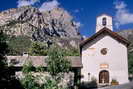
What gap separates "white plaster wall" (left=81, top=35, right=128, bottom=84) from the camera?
24969mm

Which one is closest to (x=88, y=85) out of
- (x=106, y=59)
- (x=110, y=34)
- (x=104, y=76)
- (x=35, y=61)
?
(x=104, y=76)

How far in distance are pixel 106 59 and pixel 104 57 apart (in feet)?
1.11

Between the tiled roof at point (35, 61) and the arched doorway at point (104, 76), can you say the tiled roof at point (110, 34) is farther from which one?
the arched doorway at point (104, 76)

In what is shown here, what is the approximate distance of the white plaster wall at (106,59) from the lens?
25.0 m

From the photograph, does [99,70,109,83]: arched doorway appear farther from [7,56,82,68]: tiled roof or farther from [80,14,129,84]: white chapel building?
[7,56,82,68]: tiled roof

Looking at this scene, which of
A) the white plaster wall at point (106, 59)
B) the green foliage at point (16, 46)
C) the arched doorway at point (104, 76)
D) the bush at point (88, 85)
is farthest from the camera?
the green foliage at point (16, 46)

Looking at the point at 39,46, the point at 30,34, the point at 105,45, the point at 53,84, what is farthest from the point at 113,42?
the point at 30,34

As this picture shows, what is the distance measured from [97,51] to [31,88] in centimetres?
997

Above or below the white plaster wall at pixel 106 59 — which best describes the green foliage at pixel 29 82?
below

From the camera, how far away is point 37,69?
21.2 meters

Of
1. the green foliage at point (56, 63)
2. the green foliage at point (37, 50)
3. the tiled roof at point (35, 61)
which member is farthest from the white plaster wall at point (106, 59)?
the green foliage at point (37, 50)

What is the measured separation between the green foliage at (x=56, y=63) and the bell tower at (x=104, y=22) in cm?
920

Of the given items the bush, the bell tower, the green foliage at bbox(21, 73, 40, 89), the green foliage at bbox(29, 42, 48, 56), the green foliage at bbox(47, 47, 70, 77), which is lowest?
the bush

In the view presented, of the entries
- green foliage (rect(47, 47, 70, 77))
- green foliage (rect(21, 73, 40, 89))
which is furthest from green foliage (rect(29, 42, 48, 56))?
green foliage (rect(21, 73, 40, 89))
